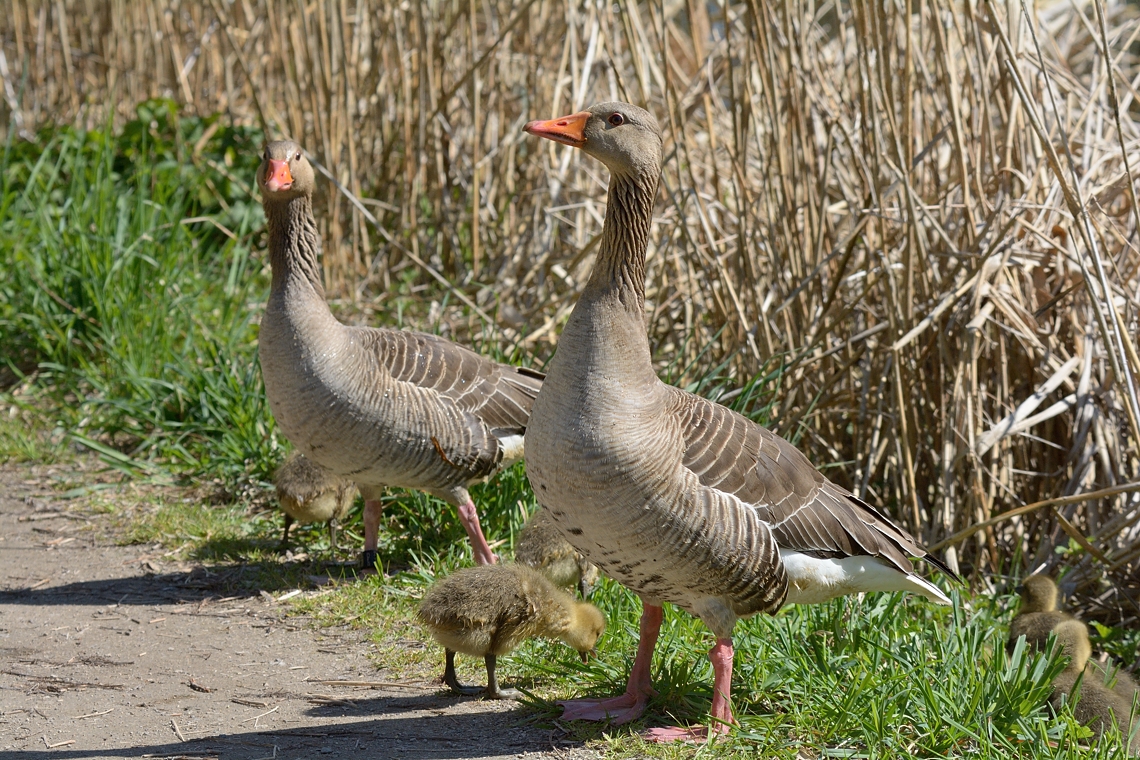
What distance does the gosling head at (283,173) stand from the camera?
16.5ft

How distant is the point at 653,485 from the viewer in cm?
359

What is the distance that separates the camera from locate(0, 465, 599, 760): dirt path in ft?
12.6

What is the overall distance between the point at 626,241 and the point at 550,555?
160 cm

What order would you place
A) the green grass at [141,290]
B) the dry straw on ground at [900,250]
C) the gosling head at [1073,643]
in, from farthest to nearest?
1. the green grass at [141,290]
2. the dry straw on ground at [900,250]
3. the gosling head at [1073,643]

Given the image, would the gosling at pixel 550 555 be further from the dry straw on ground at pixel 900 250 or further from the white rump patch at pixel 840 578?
the dry straw on ground at pixel 900 250

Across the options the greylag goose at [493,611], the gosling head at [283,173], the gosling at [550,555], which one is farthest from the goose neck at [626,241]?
the gosling head at [283,173]

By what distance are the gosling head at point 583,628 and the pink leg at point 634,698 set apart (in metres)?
0.25

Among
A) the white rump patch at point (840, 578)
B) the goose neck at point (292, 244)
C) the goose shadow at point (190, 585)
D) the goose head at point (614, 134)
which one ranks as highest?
the goose head at point (614, 134)

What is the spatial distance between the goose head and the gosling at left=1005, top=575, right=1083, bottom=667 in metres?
2.48

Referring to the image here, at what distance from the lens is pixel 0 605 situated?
200 inches

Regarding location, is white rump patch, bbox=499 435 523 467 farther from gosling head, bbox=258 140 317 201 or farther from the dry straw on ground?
gosling head, bbox=258 140 317 201

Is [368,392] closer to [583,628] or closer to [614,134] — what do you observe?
[583,628]

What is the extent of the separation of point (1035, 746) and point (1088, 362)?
242 cm

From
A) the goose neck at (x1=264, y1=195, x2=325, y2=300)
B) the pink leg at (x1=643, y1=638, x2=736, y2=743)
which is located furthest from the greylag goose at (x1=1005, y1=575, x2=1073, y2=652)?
the goose neck at (x1=264, y1=195, x2=325, y2=300)
